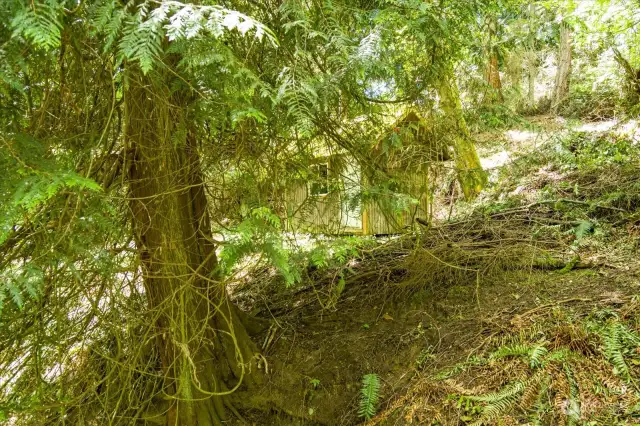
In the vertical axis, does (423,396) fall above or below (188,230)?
below

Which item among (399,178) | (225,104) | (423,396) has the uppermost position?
(225,104)

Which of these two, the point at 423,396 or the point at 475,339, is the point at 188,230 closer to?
the point at 423,396

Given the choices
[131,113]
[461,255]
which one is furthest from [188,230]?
[461,255]

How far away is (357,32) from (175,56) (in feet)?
5.06

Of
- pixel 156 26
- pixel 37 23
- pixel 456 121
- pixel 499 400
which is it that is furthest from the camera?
pixel 456 121

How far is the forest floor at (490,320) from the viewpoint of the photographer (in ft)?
9.66

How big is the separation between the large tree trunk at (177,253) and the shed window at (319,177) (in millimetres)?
1050

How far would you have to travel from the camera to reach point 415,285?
4805 mm

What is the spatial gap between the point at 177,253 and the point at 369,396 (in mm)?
2130

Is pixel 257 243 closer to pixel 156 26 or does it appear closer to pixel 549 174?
pixel 156 26

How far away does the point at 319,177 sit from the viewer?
3.76 meters

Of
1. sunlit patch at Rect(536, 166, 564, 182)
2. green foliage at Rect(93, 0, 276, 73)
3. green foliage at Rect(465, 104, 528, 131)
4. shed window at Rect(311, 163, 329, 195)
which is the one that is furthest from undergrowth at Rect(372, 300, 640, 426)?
sunlit patch at Rect(536, 166, 564, 182)

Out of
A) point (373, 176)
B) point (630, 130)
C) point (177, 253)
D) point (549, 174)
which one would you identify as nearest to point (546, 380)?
point (373, 176)

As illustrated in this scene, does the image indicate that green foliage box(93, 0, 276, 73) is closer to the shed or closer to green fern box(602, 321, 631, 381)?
the shed
